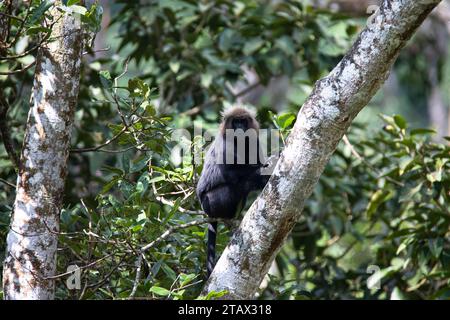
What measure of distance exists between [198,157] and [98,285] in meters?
1.16

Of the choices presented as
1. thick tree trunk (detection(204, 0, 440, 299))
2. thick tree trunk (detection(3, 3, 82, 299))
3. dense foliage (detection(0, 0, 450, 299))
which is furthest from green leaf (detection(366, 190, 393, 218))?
thick tree trunk (detection(3, 3, 82, 299))

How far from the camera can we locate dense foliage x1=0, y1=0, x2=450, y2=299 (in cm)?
417

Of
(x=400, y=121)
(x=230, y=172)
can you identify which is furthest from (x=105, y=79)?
(x=400, y=121)

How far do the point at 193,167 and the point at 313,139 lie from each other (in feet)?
3.27

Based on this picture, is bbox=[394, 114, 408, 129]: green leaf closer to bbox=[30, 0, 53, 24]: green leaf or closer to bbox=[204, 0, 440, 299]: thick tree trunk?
bbox=[204, 0, 440, 299]: thick tree trunk

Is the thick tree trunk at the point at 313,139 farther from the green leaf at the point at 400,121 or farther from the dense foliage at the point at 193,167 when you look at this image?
the green leaf at the point at 400,121

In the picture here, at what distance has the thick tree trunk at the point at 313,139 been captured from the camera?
349 cm

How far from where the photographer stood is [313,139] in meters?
3.57

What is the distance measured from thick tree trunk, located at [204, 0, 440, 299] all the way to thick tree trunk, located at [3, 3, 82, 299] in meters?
0.96

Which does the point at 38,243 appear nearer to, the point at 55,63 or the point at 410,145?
the point at 55,63

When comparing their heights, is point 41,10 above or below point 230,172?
above

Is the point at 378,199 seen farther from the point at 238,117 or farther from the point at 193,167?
the point at 193,167

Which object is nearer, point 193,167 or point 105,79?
point 105,79
